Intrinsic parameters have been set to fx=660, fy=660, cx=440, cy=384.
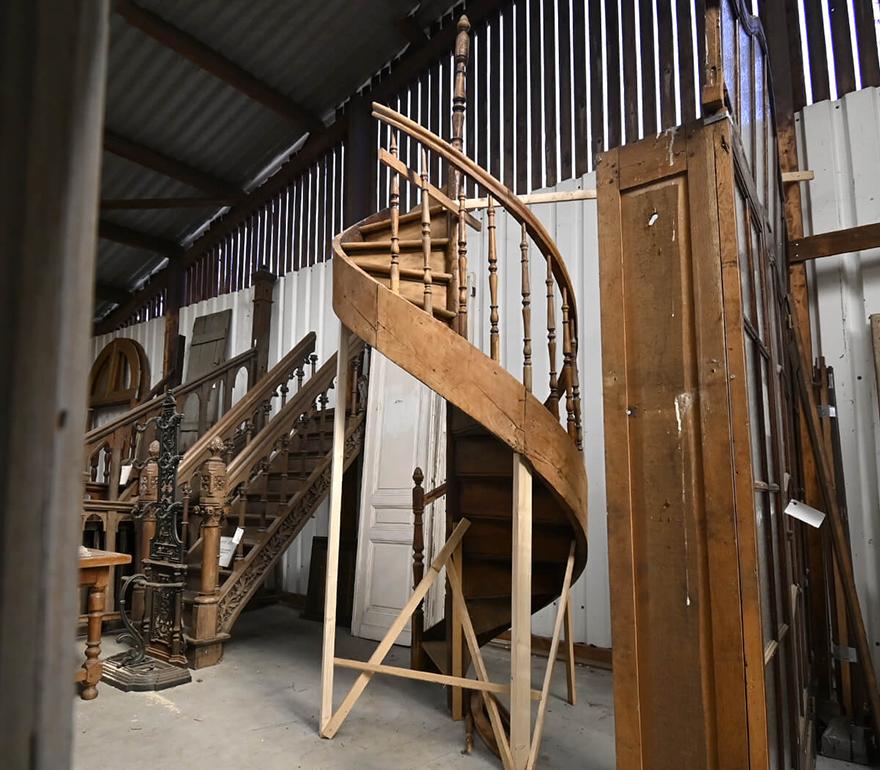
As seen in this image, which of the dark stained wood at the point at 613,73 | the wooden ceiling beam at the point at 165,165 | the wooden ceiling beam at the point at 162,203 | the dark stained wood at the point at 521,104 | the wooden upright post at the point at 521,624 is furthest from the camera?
the wooden ceiling beam at the point at 162,203

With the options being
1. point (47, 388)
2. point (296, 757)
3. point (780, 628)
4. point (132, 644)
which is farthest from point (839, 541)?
point (132, 644)

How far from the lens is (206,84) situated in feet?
23.0

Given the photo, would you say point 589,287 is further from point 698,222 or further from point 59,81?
point 59,81

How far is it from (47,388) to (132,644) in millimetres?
4781

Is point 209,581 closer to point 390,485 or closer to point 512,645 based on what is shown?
point 390,485

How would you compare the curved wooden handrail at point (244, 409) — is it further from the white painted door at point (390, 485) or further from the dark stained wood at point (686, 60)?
the dark stained wood at point (686, 60)

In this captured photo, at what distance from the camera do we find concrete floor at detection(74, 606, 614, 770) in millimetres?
2797

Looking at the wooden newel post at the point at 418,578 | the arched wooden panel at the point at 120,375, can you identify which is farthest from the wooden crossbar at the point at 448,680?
the arched wooden panel at the point at 120,375

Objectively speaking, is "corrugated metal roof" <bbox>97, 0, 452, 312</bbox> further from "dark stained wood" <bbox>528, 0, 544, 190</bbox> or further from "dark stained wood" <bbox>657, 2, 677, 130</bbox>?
"dark stained wood" <bbox>657, 2, 677, 130</bbox>

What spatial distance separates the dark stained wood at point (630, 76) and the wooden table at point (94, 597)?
4485 millimetres

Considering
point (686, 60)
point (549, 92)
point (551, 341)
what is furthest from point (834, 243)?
point (549, 92)

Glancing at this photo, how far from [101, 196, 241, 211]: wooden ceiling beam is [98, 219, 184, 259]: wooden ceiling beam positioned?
61cm

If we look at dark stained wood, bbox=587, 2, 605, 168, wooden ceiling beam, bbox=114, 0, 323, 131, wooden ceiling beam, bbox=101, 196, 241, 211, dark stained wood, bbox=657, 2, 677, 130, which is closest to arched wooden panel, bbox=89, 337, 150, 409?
wooden ceiling beam, bbox=101, 196, 241, 211

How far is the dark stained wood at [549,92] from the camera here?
5520 mm
